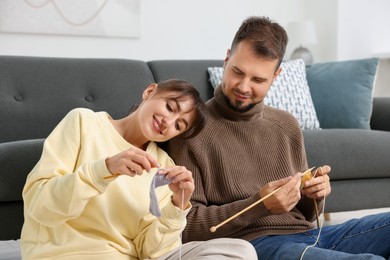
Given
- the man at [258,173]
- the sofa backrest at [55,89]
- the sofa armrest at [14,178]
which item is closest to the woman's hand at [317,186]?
the man at [258,173]

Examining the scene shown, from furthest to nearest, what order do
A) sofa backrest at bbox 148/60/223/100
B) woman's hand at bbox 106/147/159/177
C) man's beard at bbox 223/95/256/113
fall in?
sofa backrest at bbox 148/60/223/100, man's beard at bbox 223/95/256/113, woman's hand at bbox 106/147/159/177

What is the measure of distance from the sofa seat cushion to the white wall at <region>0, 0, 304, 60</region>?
5.65 feet

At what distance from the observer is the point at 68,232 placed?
56.6 inches

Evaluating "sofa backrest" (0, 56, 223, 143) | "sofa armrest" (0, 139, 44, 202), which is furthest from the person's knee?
"sofa backrest" (0, 56, 223, 143)

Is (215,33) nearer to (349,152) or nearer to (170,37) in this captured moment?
(170,37)

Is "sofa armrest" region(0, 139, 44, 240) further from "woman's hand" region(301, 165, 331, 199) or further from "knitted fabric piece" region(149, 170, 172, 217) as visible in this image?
"woman's hand" region(301, 165, 331, 199)

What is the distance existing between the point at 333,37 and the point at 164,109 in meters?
3.47

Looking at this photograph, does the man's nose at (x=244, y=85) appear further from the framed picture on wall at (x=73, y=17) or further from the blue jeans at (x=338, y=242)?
the framed picture on wall at (x=73, y=17)

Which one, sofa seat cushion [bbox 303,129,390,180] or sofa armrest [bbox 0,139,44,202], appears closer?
sofa armrest [bbox 0,139,44,202]

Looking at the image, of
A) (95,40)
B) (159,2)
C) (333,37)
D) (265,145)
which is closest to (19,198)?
(265,145)

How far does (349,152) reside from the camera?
271cm

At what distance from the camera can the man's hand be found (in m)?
1.57

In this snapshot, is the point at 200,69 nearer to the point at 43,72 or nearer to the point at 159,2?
the point at 43,72

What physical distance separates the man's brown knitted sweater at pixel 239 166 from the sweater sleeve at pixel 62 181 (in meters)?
0.36
